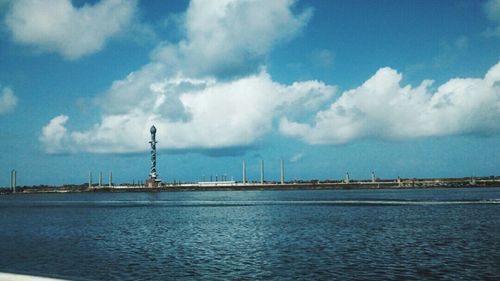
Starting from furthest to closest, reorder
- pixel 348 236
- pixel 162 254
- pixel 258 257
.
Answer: pixel 348 236, pixel 162 254, pixel 258 257

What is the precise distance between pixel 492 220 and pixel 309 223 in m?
19.8

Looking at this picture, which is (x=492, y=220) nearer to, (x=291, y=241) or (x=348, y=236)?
(x=348, y=236)

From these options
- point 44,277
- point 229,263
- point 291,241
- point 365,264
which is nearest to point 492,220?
point 291,241

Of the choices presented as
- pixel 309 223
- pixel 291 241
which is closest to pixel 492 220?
pixel 309 223

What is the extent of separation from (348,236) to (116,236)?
20.5 m

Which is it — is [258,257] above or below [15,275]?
below

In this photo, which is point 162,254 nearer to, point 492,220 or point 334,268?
point 334,268

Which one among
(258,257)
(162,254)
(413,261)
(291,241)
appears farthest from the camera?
(291,241)

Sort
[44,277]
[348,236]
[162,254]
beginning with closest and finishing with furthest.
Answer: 1. [44,277]
2. [162,254]
3. [348,236]

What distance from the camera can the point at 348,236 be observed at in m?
35.6

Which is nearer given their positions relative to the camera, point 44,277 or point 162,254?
point 44,277

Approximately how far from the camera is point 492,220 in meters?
47.2

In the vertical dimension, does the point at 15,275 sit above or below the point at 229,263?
above

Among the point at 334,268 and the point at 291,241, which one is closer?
the point at 334,268
